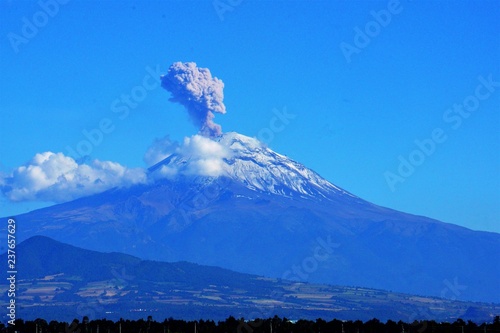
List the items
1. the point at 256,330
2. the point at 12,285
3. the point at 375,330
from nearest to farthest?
1. the point at 12,285
2. the point at 256,330
3. the point at 375,330

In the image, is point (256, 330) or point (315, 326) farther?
point (315, 326)

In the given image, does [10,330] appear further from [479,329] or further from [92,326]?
[479,329]

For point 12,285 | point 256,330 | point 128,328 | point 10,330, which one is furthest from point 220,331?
point 12,285

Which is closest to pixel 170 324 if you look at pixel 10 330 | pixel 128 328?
pixel 128 328

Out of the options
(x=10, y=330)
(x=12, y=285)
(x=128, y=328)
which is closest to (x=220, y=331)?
(x=128, y=328)

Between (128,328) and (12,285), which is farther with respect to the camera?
(128,328)

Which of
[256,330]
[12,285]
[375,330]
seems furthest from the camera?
[375,330]

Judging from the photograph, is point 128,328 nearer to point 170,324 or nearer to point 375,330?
point 170,324

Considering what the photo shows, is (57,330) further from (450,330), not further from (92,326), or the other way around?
(450,330)
